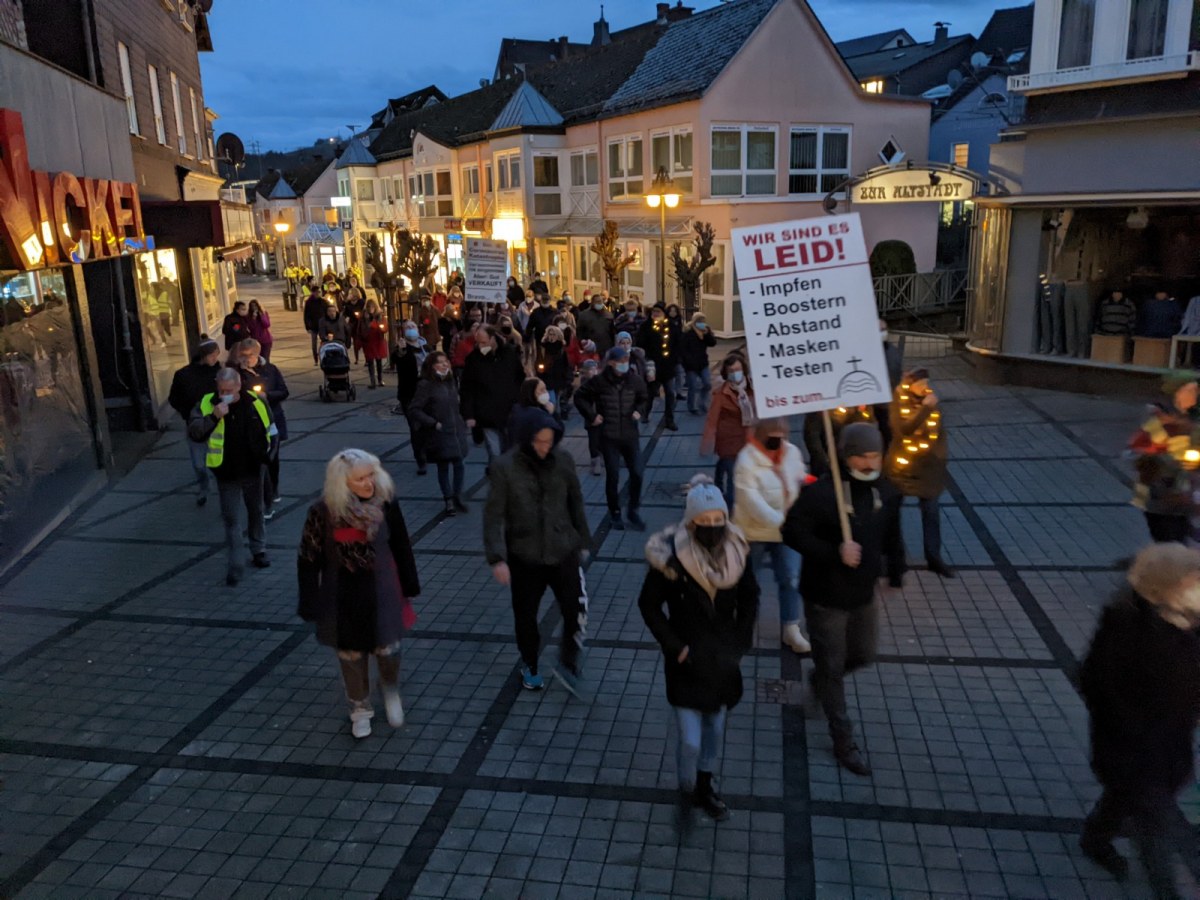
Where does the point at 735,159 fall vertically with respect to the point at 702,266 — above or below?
above

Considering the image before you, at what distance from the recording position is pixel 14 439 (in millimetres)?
9273

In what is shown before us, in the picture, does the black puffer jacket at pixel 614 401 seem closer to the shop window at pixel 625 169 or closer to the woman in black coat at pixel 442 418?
the woman in black coat at pixel 442 418

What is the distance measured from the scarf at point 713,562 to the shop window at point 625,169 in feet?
77.5

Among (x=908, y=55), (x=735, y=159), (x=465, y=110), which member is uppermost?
(x=908, y=55)

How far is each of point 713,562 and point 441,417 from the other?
579cm

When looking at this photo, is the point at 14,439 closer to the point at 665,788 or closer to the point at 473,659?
the point at 473,659

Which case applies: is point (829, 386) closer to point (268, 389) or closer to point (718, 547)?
point (718, 547)

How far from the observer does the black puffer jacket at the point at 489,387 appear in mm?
9883

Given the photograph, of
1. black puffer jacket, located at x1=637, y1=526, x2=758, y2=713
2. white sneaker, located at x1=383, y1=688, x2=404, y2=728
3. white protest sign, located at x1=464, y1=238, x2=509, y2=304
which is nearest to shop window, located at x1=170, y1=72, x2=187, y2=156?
white protest sign, located at x1=464, y1=238, x2=509, y2=304

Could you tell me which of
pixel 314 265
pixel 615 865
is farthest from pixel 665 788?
pixel 314 265

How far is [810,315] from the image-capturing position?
514cm

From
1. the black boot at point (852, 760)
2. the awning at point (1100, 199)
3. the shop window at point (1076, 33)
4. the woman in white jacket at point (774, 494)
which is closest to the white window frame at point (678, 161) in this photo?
the awning at point (1100, 199)

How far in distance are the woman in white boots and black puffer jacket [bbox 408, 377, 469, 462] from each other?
4.05 m

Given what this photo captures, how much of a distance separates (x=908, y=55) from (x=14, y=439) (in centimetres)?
4732
